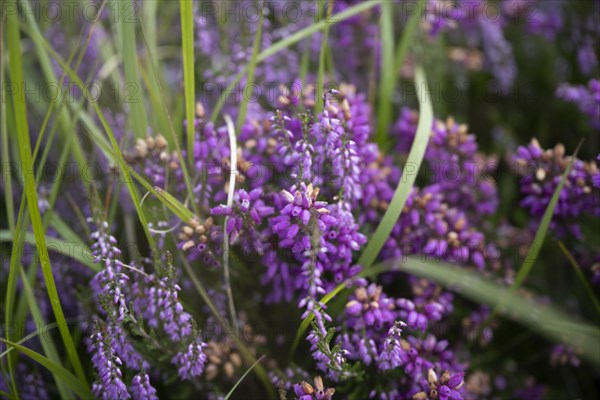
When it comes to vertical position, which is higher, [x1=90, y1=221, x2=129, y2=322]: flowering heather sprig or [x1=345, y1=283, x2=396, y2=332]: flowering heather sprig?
[x1=90, y1=221, x2=129, y2=322]: flowering heather sprig

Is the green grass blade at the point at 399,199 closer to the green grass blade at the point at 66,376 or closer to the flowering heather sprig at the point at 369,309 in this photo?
the flowering heather sprig at the point at 369,309

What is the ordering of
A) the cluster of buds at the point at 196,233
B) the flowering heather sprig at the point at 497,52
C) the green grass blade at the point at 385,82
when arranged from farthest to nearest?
the flowering heather sprig at the point at 497,52
the green grass blade at the point at 385,82
the cluster of buds at the point at 196,233

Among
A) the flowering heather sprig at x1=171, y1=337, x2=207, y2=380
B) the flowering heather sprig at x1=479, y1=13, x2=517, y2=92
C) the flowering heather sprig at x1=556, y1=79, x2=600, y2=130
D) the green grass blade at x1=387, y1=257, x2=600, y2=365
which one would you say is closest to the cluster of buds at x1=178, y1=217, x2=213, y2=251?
the flowering heather sprig at x1=171, y1=337, x2=207, y2=380

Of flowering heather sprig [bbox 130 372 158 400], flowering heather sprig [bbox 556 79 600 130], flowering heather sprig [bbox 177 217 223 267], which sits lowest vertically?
flowering heather sprig [bbox 130 372 158 400]

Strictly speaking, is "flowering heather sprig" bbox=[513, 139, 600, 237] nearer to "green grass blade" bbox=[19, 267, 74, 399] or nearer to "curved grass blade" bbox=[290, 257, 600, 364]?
"curved grass blade" bbox=[290, 257, 600, 364]

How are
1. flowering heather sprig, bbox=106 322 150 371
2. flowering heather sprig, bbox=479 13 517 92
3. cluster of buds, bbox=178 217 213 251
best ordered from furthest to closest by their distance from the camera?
1. flowering heather sprig, bbox=479 13 517 92
2. cluster of buds, bbox=178 217 213 251
3. flowering heather sprig, bbox=106 322 150 371

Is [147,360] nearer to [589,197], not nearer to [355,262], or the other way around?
[355,262]

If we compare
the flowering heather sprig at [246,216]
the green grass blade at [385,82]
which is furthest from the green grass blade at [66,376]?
the green grass blade at [385,82]
